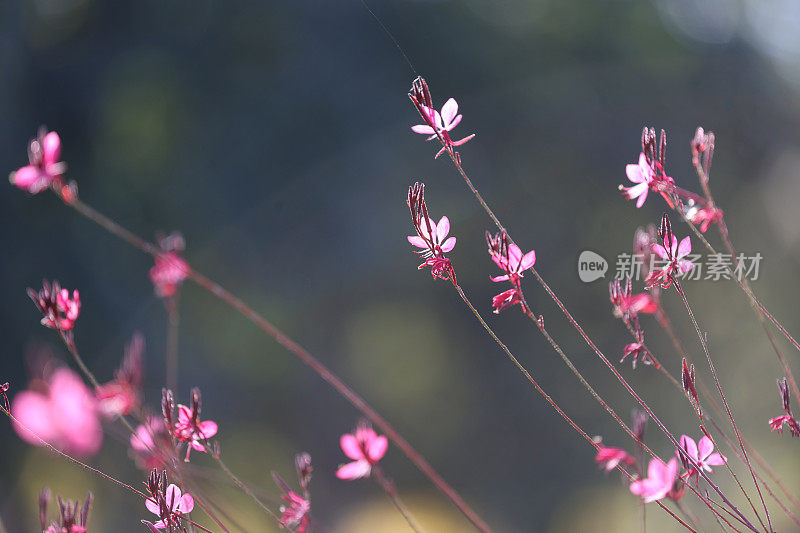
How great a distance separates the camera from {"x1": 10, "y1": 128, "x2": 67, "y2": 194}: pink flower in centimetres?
90

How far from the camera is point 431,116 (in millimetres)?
776

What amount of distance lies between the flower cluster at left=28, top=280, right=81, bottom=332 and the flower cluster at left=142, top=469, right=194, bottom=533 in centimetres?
24

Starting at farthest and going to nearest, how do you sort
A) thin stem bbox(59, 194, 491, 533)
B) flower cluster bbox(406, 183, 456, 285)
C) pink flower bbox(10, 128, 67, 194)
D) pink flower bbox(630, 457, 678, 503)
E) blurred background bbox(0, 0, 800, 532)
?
blurred background bbox(0, 0, 800, 532)
pink flower bbox(10, 128, 67, 194)
flower cluster bbox(406, 183, 456, 285)
thin stem bbox(59, 194, 491, 533)
pink flower bbox(630, 457, 678, 503)

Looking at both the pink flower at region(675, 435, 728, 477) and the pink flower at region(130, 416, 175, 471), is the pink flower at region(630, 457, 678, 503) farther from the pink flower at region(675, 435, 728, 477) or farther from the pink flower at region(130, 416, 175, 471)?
the pink flower at region(130, 416, 175, 471)

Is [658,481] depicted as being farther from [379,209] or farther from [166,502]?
[379,209]

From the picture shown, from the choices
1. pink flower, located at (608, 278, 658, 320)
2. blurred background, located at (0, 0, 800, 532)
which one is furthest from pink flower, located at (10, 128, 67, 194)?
blurred background, located at (0, 0, 800, 532)

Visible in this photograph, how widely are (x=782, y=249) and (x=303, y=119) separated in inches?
128

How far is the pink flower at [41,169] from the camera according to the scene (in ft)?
2.96

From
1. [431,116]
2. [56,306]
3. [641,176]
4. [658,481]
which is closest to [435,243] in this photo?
[431,116]

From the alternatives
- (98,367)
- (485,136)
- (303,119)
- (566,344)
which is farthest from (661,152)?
(98,367)

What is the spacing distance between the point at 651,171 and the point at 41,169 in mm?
866

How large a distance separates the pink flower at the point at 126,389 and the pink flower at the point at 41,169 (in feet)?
0.96

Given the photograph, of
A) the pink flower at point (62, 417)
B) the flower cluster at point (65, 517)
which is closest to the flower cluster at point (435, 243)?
the flower cluster at point (65, 517)

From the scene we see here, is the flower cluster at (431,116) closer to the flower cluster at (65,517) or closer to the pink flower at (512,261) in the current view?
the pink flower at (512,261)
